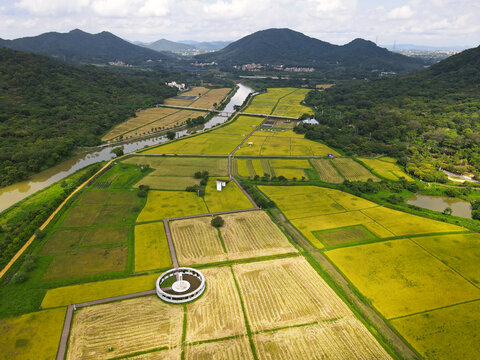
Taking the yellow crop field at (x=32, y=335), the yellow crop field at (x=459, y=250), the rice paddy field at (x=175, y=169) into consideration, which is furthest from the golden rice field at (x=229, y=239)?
the yellow crop field at (x=459, y=250)

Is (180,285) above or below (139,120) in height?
below

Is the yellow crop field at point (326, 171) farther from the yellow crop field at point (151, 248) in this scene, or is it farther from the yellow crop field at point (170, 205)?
the yellow crop field at point (151, 248)

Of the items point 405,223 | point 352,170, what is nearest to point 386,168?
point 352,170

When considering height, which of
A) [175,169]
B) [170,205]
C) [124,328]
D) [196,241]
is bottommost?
[124,328]

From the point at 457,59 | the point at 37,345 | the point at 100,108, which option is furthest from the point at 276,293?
the point at 457,59

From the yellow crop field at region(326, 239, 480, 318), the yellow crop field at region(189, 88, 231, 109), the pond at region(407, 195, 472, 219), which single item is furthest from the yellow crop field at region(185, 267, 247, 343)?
the yellow crop field at region(189, 88, 231, 109)

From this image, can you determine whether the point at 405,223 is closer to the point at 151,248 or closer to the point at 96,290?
the point at 151,248
